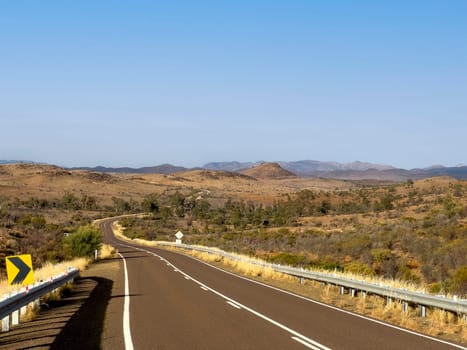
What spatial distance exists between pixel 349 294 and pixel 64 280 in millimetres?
9301

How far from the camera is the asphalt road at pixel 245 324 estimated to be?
34.2 ft

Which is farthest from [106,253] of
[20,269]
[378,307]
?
[378,307]

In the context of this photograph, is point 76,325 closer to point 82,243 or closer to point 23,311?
point 23,311

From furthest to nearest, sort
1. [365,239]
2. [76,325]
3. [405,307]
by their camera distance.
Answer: [365,239], [405,307], [76,325]

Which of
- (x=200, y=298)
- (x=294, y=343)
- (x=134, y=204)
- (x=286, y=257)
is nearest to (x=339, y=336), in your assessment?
(x=294, y=343)

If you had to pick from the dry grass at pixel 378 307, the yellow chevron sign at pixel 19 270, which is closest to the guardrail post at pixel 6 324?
the yellow chevron sign at pixel 19 270

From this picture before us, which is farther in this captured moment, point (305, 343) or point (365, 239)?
point (365, 239)

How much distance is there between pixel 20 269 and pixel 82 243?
2592 centimetres

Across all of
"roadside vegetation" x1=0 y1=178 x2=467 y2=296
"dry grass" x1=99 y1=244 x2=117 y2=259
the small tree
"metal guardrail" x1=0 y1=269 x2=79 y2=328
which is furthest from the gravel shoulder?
"dry grass" x1=99 y1=244 x2=117 y2=259

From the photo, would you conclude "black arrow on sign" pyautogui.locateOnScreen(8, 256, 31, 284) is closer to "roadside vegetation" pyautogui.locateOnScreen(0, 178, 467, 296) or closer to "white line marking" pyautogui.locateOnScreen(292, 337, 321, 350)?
"white line marking" pyautogui.locateOnScreen(292, 337, 321, 350)

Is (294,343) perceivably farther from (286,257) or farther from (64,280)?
(286,257)

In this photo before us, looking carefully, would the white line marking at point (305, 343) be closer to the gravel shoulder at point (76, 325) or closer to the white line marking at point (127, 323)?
the white line marking at point (127, 323)

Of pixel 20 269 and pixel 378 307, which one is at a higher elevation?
pixel 20 269

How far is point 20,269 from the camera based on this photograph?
554 inches
